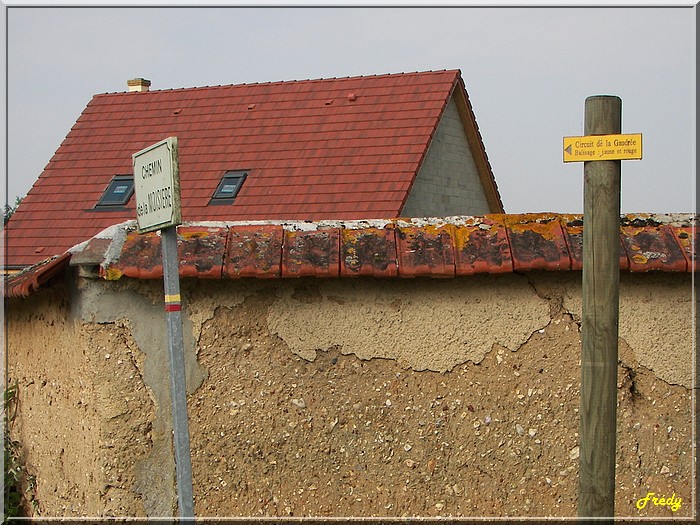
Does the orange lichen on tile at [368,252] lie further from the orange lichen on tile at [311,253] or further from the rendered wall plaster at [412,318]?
the rendered wall plaster at [412,318]

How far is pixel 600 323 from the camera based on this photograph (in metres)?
3.64

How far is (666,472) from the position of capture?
4.43 m

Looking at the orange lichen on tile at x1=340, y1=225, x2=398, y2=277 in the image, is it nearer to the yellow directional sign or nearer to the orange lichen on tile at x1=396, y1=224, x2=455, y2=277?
the orange lichen on tile at x1=396, y1=224, x2=455, y2=277

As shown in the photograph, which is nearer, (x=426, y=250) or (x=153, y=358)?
(x=426, y=250)

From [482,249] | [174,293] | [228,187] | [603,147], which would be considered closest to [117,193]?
[228,187]

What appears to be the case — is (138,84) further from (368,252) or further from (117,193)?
(368,252)

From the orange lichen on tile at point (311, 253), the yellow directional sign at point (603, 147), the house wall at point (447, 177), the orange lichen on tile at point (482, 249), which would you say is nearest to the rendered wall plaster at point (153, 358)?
the orange lichen on tile at point (311, 253)

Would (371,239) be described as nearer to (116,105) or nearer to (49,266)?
(49,266)

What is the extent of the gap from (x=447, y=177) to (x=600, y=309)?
15577mm

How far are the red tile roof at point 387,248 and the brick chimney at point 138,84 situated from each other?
19.8m

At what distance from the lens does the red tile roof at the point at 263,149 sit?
57.6 feet

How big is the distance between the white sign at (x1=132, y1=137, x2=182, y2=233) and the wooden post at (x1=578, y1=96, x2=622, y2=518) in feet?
4.87

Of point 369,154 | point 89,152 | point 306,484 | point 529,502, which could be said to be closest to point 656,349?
point 529,502

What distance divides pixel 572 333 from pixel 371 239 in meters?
0.97
